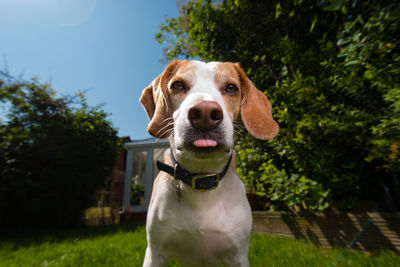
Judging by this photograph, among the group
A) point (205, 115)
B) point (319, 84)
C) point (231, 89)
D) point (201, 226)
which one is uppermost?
point (319, 84)

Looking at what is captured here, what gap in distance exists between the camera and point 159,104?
74.2 inches

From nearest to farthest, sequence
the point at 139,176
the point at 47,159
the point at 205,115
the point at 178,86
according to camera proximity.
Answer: the point at 205,115 → the point at 178,86 → the point at 47,159 → the point at 139,176

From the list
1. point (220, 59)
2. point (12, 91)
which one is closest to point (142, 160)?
point (12, 91)

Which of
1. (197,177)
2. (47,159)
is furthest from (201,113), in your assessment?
(47,159)

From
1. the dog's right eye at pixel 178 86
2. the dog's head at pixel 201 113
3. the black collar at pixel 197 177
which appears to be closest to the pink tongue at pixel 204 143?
the dog's head at pixel 201 113

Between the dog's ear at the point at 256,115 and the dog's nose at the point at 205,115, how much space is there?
0.57 m

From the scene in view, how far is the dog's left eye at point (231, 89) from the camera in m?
1.86

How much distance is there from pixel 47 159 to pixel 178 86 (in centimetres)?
626

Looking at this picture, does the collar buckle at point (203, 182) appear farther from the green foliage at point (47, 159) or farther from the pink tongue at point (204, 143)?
the green foliage at point (47, 159)

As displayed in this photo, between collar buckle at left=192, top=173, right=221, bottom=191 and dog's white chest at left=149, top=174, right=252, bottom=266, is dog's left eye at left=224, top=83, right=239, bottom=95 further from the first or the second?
dog's white chest at left=149, top=174, right=252, bottom=266

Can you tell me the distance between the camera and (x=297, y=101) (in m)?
2.89

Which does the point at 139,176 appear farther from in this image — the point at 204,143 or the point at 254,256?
the point at 204,143

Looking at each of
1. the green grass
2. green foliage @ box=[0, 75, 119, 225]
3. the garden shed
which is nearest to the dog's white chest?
the green grass

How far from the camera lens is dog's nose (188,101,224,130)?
1292 mm
